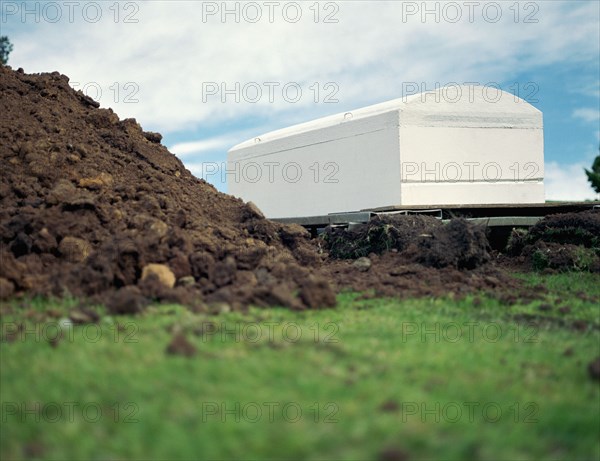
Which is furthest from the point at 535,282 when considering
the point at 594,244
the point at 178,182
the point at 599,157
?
the point at 599,157

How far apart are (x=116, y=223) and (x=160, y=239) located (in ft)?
3.62

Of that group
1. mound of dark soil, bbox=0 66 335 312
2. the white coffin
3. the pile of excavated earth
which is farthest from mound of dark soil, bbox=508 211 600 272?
mound of dark soil, bbox=0 66 335 312

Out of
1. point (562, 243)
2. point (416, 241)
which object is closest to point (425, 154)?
point (562, 243)

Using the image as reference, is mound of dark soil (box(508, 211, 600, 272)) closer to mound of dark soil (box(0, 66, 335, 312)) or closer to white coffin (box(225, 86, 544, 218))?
white coffin (box(225, 86, 544, 218))

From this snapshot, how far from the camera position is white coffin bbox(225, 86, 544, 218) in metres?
14.9

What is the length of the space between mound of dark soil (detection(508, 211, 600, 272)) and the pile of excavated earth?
23 millimetres

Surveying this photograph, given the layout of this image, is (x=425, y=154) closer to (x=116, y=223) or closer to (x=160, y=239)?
(x=116, y=223)

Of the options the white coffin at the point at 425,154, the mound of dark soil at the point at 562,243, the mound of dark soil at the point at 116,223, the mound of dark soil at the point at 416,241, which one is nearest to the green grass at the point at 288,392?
the mound of dark soil at the point at 116,223

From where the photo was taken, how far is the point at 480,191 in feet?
51.8

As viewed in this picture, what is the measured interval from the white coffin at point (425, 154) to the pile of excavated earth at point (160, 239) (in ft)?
11.5

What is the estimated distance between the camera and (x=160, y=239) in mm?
7551

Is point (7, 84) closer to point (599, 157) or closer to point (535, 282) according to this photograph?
point (535, 282)

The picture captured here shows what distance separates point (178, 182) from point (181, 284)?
14.4ft

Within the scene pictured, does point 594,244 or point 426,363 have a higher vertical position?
point 594,244
